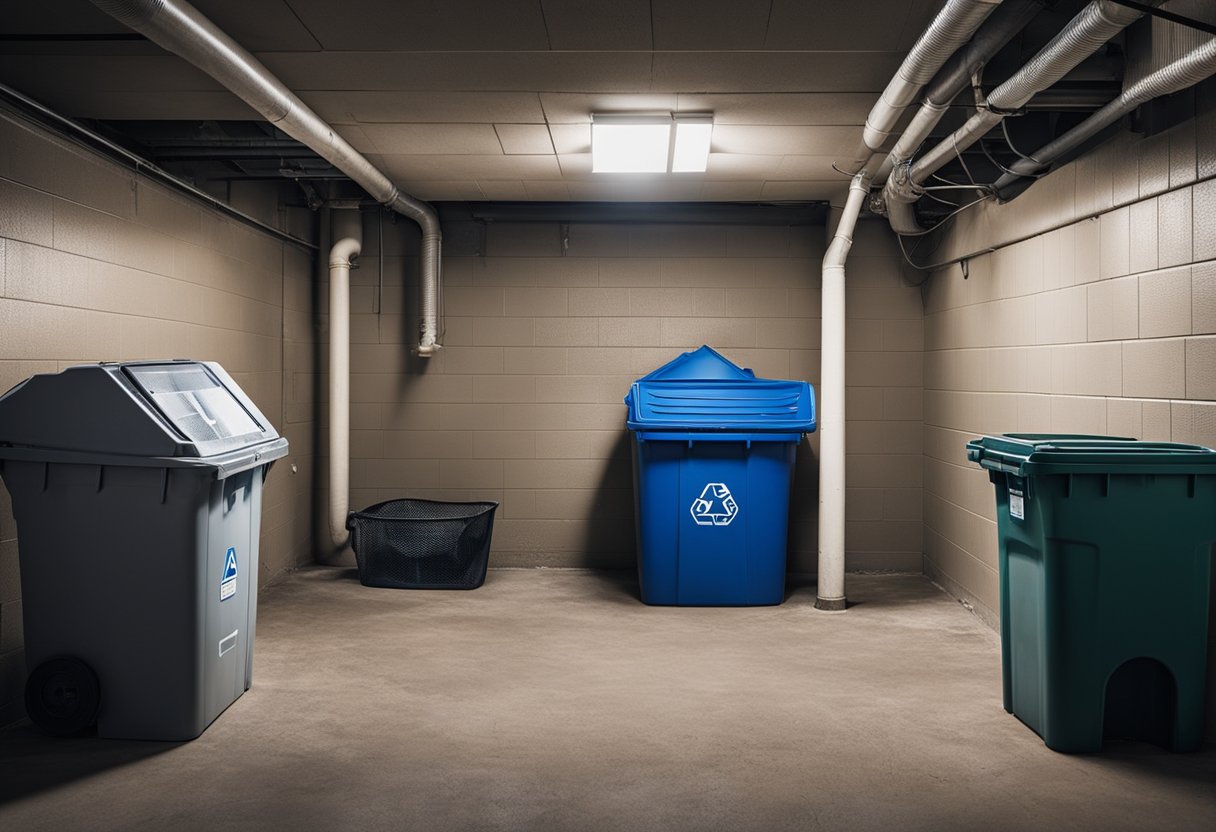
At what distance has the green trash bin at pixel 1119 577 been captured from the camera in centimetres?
294

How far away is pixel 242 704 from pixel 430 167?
2.73m

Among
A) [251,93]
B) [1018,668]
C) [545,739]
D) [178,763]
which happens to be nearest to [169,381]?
[251,93]

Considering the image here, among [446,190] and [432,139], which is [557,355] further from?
[432,139]

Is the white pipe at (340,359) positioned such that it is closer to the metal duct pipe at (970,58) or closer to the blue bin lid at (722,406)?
the blue bin lid at (722,406)

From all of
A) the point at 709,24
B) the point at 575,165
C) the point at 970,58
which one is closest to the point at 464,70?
the point at 709,24

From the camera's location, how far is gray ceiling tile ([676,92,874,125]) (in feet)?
12.5

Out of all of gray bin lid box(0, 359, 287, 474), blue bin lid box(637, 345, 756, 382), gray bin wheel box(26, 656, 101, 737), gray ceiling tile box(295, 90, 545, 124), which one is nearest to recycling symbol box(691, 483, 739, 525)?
blue bin lid box(637, 345, 756, 382)

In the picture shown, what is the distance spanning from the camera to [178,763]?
2945 millimetres

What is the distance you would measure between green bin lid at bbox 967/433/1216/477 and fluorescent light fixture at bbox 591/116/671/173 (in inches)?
77.1

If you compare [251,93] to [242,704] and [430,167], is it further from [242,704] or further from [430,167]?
[242,704]

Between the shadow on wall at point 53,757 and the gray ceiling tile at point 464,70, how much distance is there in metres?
2.25

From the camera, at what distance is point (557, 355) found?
6.21 m

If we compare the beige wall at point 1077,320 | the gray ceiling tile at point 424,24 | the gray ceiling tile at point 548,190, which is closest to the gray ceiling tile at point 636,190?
A: the gray ceiling tile at point 548,190

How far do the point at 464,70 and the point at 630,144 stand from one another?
1.06 meters
